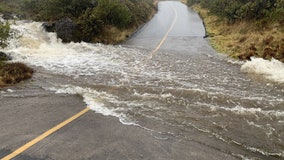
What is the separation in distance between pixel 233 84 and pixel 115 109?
190 inches

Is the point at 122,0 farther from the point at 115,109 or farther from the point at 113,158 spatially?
the point at 113,158

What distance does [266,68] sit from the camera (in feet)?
41.7

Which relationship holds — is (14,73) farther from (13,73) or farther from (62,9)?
(62,9)

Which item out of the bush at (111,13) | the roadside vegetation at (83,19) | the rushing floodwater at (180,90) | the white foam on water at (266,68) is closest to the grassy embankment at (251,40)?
the white foam on water at (266,68)

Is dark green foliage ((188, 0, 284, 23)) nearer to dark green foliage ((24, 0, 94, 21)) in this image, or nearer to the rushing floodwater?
the rushing floodwater

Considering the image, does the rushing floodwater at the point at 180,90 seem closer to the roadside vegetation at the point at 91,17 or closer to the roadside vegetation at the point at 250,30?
the roadside vegetation at the point at 250,30

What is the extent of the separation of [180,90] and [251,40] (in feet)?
31.6

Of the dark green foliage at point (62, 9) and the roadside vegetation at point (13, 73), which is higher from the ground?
the dark green foliage at point (62, 9)

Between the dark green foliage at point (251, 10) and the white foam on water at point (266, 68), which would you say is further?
the dark green foliage at point (251, 10)

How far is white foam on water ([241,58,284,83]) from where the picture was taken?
11816 mm

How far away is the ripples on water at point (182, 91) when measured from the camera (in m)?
7.01

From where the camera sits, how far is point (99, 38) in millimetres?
19891

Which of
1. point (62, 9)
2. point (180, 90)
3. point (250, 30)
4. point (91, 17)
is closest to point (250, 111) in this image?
point (180, 90)

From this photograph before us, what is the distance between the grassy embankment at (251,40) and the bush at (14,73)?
1030 centimetres
